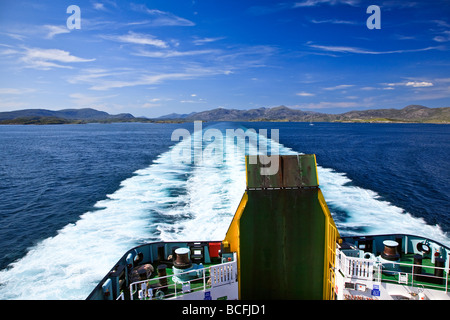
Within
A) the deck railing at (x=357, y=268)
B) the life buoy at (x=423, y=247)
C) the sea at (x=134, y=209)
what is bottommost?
the sea at (x=134, y=209)

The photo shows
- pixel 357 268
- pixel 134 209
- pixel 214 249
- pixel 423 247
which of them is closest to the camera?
pixel 357 268

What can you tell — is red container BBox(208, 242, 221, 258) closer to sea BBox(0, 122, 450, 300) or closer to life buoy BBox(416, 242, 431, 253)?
sea BBox(0, 122, 450, 300)

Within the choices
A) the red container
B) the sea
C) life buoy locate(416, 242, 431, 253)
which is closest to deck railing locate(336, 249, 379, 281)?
the red container

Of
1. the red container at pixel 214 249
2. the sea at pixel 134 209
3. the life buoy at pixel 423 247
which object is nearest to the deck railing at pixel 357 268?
the red container at pixel 214 249

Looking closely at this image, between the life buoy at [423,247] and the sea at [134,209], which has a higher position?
the life buoy at [423,247]

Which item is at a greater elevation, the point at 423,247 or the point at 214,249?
the point at 214,249

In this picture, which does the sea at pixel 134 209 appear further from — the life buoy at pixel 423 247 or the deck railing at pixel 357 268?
the deck railing at pixel 357 268

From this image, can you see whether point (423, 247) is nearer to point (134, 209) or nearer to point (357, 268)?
point (357, 268)

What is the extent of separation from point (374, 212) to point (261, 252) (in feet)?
61.9

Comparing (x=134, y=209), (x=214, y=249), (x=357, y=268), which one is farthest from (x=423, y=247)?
(x=134, y=209)

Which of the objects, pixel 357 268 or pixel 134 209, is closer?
pixel 357 268
